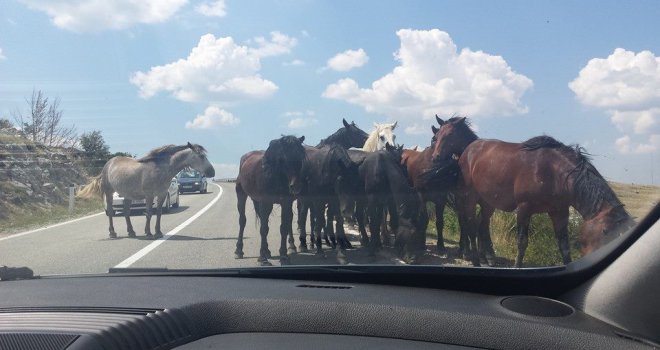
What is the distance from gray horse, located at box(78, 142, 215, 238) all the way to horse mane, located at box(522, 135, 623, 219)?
25.1 ft

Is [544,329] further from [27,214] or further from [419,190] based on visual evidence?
[27,214]

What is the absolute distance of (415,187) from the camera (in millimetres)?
8852

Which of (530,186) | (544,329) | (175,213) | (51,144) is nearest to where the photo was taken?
(544,329)

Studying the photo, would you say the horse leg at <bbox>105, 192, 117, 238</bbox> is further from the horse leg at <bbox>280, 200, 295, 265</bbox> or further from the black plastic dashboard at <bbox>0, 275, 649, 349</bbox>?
the black plastic dashboard at <bbox>0, 275, 649, 349</bbox>

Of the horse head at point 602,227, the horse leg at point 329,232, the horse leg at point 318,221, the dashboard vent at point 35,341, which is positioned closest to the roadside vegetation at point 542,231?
the horse head at point 602,227

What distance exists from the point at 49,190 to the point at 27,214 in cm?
131

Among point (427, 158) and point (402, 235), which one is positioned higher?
point (427, 158)

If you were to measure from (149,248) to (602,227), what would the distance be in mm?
7140

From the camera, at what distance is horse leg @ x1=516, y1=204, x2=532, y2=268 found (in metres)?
6.73

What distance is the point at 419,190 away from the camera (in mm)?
8781

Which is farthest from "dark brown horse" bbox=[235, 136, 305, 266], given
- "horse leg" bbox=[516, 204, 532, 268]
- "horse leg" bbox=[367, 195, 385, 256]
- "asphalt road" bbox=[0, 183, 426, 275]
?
"horse leg" bbox=[516, 204, 532, 268]

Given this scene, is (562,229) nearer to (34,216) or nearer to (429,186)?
(429,186)

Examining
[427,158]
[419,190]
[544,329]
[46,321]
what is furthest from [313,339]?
[427,158]

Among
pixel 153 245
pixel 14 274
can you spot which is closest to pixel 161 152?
pixel 153 245
